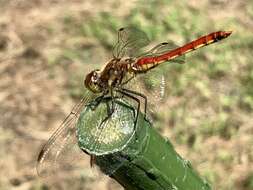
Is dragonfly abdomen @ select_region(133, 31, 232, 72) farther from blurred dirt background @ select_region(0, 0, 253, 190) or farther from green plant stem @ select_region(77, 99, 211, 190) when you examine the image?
blurred dirt background @ select_region(0, 0, 253, 190)

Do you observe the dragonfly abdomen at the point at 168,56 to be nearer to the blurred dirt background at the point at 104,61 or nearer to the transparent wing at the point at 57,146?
the transparent wing at the point at 57,146

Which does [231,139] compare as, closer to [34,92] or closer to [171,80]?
[171,80]

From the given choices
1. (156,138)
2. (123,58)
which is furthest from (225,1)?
(156,138)

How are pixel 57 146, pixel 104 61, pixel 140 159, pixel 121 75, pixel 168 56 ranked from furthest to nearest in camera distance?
1. pixel 104 61
2. pixel 168 56
3. pixel 121 75
4. pixel 57 146
5. pixel 140 159

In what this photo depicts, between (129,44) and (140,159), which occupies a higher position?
(129,44)

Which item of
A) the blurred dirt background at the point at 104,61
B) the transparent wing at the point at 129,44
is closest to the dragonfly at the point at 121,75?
the transparent wing at the point at 129,44

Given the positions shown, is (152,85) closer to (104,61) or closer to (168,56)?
(168,56)

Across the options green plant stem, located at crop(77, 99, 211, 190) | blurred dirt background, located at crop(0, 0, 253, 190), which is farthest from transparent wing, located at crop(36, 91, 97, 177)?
blurred dirt background, located at crop(0, 0, 253, 190)

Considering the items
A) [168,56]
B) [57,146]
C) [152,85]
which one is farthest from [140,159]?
[168,56]

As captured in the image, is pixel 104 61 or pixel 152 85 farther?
pixel 104 61
